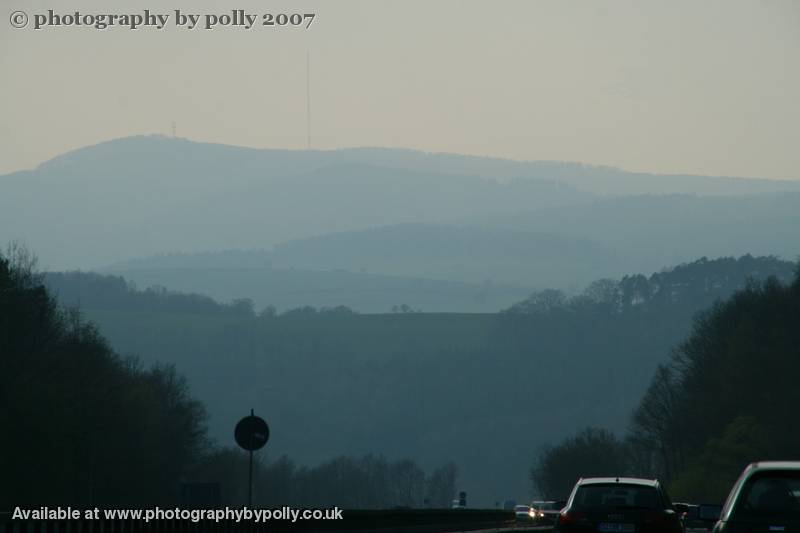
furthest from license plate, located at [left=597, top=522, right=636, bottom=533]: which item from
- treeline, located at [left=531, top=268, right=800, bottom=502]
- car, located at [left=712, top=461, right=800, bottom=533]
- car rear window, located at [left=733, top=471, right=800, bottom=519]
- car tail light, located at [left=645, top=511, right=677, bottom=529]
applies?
treeline, located at [left=531, top=268, right=800, bottom=502]

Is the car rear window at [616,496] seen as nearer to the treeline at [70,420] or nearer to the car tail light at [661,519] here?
the car tail light at [661,519]

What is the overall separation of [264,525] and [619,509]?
11660 millimetres

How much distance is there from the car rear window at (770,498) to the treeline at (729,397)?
247 ft

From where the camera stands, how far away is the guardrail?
29.5 metres

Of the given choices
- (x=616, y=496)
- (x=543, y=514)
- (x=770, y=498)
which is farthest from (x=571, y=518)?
(x=543, y=514)

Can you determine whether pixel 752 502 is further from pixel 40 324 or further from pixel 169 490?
pixel 169 490

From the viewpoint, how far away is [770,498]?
20.4 metres

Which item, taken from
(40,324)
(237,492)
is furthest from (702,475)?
(237,492)

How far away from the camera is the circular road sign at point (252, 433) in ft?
126

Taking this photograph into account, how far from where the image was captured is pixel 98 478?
93.9 m

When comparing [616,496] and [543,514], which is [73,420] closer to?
[543,514]

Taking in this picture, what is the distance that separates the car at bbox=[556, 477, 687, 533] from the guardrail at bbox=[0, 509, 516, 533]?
24.2 ft

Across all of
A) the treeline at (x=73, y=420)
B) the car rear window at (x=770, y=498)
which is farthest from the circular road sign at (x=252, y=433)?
the treeline at (x=73, y=420)

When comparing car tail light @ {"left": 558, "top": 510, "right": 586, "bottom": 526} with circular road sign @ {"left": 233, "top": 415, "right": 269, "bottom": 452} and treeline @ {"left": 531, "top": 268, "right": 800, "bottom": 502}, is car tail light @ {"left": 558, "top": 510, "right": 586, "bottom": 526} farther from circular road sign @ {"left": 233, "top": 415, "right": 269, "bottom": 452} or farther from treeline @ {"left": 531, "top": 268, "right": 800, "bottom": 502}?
treeline @ {"left": 531, "top": 268, "right": 800, "bottom": 502}
